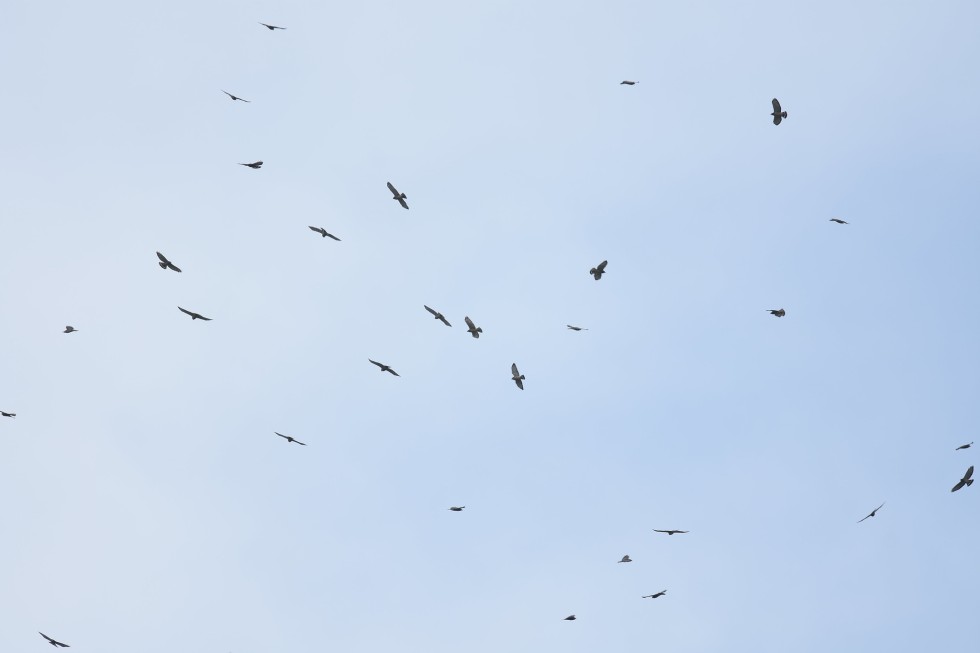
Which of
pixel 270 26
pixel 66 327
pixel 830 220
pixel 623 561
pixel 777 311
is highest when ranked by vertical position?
pixel 270 26

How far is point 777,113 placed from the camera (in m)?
102

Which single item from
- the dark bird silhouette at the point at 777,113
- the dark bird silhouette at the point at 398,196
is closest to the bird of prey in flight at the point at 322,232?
A: the dark bird silhouette at the point at 398,196

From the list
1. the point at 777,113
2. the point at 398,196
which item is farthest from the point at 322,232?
the point at 777,113

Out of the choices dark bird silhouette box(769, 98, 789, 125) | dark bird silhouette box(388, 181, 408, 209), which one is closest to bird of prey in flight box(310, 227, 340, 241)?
dark bird silhouette box(388, 181, 408, 209)

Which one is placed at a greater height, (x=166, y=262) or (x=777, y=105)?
(x=777, y=105)

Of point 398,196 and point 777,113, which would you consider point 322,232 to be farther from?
point 777,113

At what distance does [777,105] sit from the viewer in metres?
102

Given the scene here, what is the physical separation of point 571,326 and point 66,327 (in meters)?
38.3

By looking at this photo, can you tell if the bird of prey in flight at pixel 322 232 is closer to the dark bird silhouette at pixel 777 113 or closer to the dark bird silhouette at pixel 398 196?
A: the dark bird silhouette at pixel 398 196

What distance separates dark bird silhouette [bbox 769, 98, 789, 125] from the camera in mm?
101500

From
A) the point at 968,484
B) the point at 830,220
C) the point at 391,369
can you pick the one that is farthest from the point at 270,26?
the point at 968,484

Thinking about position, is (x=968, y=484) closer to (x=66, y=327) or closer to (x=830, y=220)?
(x=830, y=220)

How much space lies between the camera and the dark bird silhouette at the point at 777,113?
333 feet

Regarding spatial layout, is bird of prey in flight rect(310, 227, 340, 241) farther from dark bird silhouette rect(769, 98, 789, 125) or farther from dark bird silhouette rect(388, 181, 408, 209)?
dark bird silhouette rect(769, 98, 789, 125)
